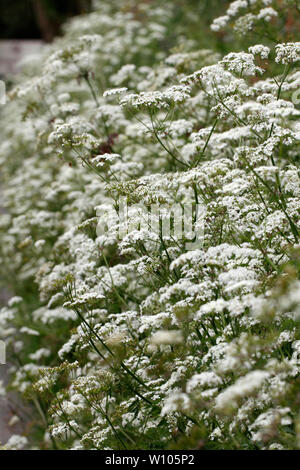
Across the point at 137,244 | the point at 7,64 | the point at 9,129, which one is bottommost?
the point at 137,244

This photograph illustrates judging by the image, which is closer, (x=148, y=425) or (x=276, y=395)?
(x=276, y=395)

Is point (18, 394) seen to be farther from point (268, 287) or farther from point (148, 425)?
point (268, 287)

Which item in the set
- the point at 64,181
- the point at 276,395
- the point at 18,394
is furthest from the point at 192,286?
the point at 64,181

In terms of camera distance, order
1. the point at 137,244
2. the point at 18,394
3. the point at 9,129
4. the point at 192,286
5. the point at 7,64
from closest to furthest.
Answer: the point at 192,286 → the point at 137,244 → the point at 18,394 → the point at 9,129 → the point at 7,64

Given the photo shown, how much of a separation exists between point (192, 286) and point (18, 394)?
11.9ft

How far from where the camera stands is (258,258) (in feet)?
11.4

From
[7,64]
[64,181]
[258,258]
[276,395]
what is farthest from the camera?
[7,64]

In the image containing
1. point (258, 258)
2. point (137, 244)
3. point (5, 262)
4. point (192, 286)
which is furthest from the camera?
point (5, 262)
